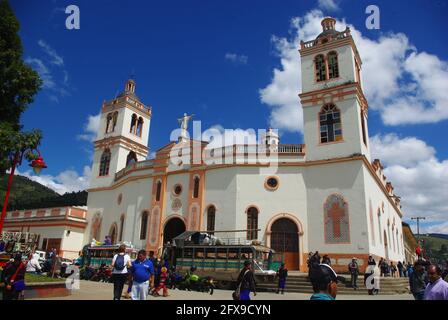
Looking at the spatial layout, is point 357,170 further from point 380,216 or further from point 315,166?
point 380,216

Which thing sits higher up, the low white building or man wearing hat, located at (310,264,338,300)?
the low white building

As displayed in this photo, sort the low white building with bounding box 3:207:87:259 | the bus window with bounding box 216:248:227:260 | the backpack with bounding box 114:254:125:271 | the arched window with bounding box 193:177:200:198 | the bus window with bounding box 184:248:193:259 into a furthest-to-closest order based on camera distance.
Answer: the low white building with bounding box 3:207:87:259 → the arched window with bounding box 193:177:200:198 → the bus window with bounding box 184:248:193:259 → the bus window with bounding box 216:248:227:260 → the backpack with bounding box 114:254:125:271

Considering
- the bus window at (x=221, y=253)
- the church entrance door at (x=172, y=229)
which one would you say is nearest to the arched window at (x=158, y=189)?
the church entrance door at (x=172, y=229)

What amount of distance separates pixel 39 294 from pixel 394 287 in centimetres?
1584

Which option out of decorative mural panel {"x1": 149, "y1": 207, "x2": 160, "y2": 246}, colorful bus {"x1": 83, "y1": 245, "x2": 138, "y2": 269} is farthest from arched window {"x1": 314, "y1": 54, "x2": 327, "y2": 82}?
colorful bus {"x1": 83, "y1": 245, "x2": 138, "y2": 269}

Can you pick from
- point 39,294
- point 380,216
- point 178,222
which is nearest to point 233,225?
point 178,222

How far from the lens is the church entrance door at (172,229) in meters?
25.0

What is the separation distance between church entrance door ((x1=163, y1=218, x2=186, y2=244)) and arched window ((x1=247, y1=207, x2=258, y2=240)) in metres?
5.41

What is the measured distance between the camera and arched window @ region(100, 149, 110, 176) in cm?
3250

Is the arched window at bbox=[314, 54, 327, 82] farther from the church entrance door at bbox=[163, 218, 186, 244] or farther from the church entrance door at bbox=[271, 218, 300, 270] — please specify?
the church entrance door at bbox=[163, 218, 186, 244]

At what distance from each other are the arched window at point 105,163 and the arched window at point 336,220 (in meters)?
21.1

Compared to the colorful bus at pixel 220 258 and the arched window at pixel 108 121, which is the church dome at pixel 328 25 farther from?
the arched window at pixel 108 121
